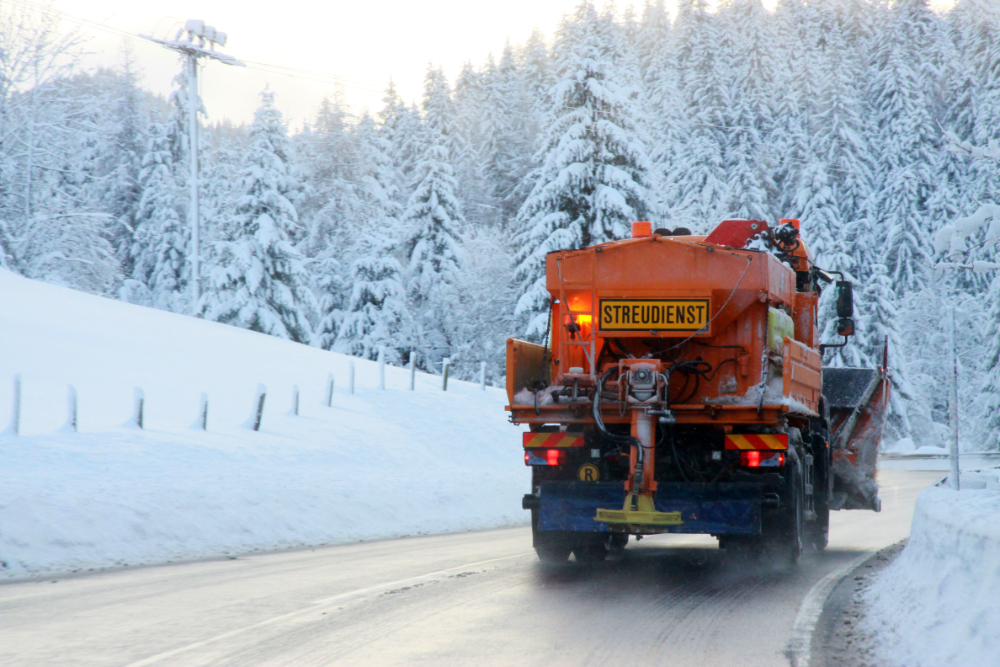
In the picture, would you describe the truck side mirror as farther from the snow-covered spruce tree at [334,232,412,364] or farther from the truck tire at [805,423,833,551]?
the snow-covered spruce tree at [334,232,412,364]

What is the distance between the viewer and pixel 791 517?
9.29 meters

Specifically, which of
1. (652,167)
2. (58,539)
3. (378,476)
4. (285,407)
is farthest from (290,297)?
(58,539)

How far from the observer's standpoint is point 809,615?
7.30 metres

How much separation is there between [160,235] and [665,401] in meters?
48.6

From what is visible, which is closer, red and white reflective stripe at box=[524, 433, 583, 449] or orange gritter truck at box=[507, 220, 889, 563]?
orange gritter truck at box=[507, 220, 889, 563]

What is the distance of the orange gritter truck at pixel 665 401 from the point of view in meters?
8.81

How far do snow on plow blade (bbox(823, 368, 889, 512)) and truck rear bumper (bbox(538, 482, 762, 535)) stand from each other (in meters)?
4.76

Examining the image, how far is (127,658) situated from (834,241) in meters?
42.7

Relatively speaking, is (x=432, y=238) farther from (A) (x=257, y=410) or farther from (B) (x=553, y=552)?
(B) (x=553, y=552)

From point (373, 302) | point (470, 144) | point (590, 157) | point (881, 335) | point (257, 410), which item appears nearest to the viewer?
point (257, 410)

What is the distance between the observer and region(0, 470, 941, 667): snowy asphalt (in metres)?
5.83

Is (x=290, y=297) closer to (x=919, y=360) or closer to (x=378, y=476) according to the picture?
(x=378, y=476)

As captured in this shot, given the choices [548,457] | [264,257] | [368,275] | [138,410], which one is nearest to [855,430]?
[548,457]

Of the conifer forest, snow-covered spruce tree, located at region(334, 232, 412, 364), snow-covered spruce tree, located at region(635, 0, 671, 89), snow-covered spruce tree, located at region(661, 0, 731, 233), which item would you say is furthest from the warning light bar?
snow-covered spruce tree, located at region(635, 0, 671, 89)
